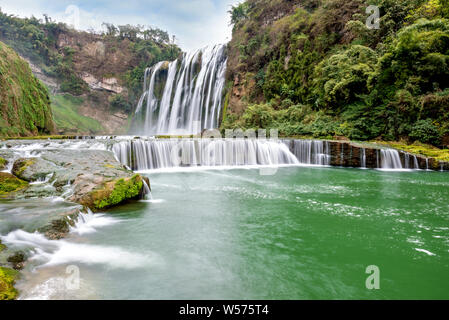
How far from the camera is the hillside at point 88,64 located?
40.1 m

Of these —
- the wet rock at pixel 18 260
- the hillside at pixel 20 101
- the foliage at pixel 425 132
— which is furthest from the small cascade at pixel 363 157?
the hillside at pixel 20 101

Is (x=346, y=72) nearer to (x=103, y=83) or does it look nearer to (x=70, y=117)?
(x=70, y=117)

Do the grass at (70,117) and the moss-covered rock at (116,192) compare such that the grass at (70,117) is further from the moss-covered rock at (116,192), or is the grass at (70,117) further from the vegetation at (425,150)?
the vegetation at (425,150)

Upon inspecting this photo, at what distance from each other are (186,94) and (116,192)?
92.1ft

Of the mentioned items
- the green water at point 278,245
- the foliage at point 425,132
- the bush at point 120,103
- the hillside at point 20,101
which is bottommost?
the green water at point 278,245

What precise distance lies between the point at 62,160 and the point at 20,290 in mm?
6578

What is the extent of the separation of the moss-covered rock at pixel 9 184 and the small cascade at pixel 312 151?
42.2 ft

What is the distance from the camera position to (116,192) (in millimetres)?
5992

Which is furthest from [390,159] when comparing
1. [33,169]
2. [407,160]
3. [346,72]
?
[33,169]

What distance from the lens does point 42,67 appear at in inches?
1615

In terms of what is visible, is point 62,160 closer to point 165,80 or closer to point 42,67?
point 165,80

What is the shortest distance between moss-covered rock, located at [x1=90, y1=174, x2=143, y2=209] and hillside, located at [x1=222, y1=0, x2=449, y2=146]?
529 inches

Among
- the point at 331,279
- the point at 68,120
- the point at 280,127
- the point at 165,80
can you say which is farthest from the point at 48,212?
the point at 68,120

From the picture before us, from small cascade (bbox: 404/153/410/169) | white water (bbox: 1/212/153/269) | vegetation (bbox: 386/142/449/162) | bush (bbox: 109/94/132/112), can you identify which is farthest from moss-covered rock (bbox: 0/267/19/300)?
bush (bbox: 109/94/132/112)
